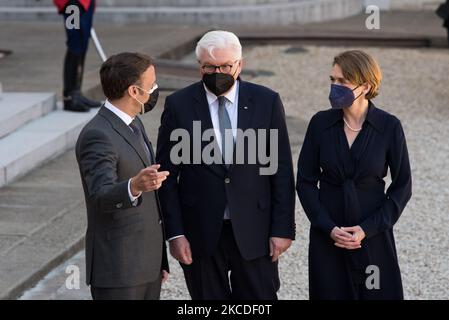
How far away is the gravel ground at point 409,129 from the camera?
6973 millimetres

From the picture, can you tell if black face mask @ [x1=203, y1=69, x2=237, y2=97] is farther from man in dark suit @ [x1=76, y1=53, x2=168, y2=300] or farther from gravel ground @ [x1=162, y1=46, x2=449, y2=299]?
gravel ground @ [x1=162, y1=46, x2=449, y2=299]

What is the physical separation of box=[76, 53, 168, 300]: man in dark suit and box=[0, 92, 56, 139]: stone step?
5076mm

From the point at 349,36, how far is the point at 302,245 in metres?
8.89

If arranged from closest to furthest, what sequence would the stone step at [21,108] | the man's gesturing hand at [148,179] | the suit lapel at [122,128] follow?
the man's gesturing hand at [148,179], the suit lapel at [122,128], the stone step at [21,108]

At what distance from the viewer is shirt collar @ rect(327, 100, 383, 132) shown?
194 inches

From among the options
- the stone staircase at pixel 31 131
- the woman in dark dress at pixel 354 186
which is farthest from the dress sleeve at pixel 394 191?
the stone staircase at pixel 31 131

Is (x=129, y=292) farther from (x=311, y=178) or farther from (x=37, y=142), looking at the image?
(x=37, y=142)

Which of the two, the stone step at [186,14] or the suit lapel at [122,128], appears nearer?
the suit lapel at [122,128]

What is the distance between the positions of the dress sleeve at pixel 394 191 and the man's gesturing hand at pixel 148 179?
1.07 m

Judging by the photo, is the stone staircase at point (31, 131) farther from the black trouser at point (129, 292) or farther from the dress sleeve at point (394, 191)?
the dress sleeve at point (394, 191)

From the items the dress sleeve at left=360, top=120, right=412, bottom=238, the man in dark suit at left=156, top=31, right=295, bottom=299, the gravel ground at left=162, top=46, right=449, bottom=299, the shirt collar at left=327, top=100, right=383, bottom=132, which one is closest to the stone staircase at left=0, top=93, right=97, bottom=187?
the gravel ground at left=162, top=46, right=449, bottom=299

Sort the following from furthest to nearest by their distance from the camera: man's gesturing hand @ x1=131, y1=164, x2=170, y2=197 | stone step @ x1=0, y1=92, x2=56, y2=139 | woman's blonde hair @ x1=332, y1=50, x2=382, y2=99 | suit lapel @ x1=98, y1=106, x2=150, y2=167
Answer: stone step @ x1=0, y1=92, x2=56, y2=139
woman's blonde hair @ x1=332, y1=50, x2=382, y2=99
suit lapel @ x1=98, y1=106, x2=150, y2=167
man's gesturing hand @ x1=131, y1=164, x2=170, y2=197

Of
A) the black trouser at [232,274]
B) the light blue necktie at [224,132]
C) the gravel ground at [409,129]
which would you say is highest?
the light blue necktie at [224,132]
